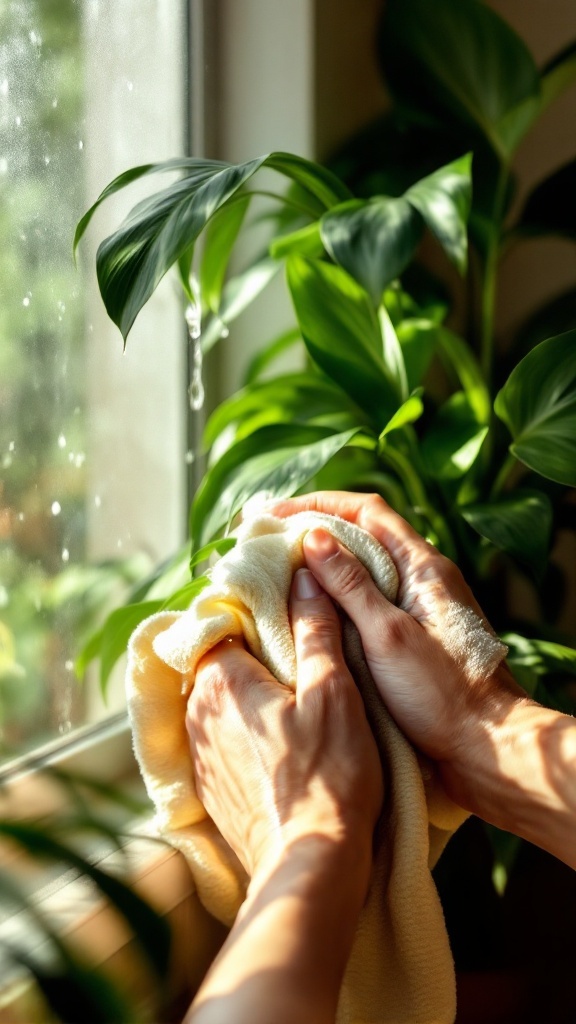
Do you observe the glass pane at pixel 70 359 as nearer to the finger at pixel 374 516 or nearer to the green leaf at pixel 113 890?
the finger at pixel 374 516

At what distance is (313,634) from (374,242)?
0.30 meters

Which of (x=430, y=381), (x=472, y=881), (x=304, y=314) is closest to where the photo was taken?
(x=304, y=314)

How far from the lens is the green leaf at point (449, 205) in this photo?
27.4 inches

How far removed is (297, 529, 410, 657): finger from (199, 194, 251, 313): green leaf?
1.01 ft

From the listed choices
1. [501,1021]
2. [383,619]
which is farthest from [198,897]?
[501,1021]

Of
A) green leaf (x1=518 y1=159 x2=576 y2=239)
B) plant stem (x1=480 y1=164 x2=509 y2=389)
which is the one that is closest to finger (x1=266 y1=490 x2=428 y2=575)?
plant stem (x1=480 y1=164 x2=509 y2=389)

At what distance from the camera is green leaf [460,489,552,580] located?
30.9 inches

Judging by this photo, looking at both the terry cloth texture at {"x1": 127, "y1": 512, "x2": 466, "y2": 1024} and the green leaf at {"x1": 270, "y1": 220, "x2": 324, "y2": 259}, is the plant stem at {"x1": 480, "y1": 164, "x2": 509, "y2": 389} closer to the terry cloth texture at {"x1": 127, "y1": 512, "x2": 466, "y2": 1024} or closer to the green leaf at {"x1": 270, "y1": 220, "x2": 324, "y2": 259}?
the green leaf at {"x1": 270, "y1": 220, "x2": 324, "y2": 259}

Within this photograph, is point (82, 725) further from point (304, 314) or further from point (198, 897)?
point (304, 314)

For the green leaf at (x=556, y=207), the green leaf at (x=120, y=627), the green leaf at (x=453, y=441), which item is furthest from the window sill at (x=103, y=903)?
the green leaf at (x=556, y=207)

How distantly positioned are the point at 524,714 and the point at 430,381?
2.38 ft

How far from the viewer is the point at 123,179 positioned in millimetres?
710

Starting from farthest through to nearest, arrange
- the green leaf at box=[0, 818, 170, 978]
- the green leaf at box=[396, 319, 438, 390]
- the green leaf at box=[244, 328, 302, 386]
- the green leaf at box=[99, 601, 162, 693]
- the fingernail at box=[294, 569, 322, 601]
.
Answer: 1. the green leaf at box=[244, 328, 302, 386]
2. the green leaf at box=[396, 319, 438, 390]
3. the green leaf at box=[99, 601, 162, 693]
4. the fingernail at box=[294, 569, 322, 601]
5. the green leaf at box=[0, 818, 170, 978]

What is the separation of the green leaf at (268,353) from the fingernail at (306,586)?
1.28ft
